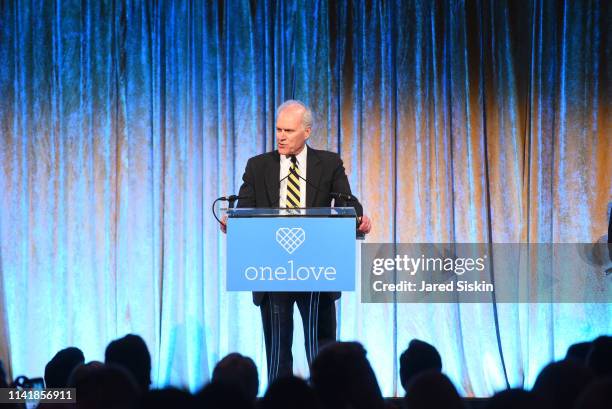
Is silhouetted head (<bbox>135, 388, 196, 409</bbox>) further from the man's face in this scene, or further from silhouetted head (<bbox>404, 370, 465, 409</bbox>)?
the man's face

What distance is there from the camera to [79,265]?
6.20 m

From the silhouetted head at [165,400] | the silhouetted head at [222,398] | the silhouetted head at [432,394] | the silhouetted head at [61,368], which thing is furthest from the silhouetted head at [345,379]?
the silhouetted head at [61,368]

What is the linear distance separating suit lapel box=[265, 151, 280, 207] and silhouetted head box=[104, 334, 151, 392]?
3.45ft

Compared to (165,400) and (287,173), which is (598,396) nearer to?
(165,400)

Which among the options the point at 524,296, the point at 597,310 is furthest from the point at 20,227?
the point at 597,310

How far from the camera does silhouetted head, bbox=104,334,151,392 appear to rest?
3.37m

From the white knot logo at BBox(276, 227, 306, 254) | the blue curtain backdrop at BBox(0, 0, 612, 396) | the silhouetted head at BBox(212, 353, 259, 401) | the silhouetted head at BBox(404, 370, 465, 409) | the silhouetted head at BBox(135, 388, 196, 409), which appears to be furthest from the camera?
the blue curtain backdrop at BBox(0, 0, 612, 396)

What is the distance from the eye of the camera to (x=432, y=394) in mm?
2516

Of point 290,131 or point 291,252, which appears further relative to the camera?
point 290,131

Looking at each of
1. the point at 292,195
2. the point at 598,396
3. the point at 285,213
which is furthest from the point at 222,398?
the point at 292,195

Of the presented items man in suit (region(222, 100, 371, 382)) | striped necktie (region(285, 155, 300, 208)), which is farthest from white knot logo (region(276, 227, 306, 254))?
striped necktie (region(285, 155, 300, 208))

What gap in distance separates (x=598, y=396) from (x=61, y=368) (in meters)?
2.40

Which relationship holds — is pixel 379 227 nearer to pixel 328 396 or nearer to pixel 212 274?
pixel 212 274

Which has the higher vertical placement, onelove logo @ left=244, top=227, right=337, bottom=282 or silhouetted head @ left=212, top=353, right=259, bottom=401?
onelove logo @ left=244, top=227, right=337, bottom=282
